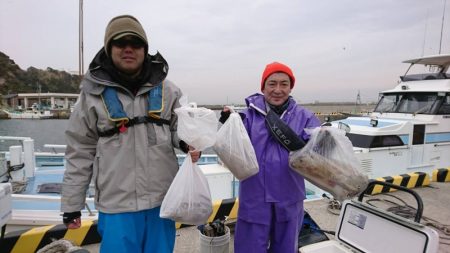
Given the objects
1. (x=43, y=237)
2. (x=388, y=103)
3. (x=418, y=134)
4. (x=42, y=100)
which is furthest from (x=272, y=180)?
(x=42, y=100)

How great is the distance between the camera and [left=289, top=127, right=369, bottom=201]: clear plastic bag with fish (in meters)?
1.82

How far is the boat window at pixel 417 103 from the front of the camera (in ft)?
21.4

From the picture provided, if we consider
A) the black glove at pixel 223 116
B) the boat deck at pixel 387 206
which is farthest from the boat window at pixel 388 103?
the black glove at pixel 223 116

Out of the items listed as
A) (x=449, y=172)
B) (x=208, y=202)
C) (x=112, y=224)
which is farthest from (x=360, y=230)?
(x=449, y=172)

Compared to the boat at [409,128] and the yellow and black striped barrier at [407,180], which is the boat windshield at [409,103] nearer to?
the boat at [409,128]

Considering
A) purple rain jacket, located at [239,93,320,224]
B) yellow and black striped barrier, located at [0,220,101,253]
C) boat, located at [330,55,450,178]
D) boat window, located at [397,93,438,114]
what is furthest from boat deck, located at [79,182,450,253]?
boat window, located at [397,93,438,114]

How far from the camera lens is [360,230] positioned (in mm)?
1933

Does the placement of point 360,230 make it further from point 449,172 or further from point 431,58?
point 431,58

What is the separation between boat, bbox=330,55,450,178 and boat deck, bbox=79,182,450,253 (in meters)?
0.81

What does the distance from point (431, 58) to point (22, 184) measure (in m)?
9.78

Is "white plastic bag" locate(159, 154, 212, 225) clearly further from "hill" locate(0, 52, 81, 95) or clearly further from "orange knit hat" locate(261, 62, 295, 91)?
"hill" locate(0, 52, 81, 95)

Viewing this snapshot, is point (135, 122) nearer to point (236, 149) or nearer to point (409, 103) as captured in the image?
point (236, 149)

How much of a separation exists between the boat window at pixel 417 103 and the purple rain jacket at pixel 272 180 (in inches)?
241

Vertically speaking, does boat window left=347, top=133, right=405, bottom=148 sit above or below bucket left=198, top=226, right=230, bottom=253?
above
